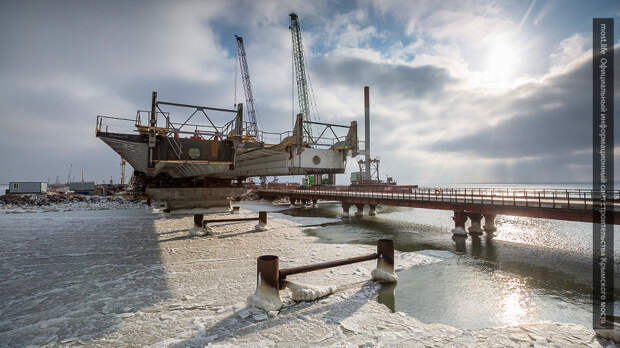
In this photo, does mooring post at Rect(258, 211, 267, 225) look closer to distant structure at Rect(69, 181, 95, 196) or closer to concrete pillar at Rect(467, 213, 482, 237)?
concrete pillar at Rect(467, 213, 482, 237)

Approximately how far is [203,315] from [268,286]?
1704 mm

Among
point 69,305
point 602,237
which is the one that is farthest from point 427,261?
point 602,237

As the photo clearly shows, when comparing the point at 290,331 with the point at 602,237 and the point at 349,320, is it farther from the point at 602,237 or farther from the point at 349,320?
the point at 602,237

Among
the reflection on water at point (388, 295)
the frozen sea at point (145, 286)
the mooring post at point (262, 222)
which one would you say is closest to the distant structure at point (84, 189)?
the frozen sea at point (145, 286)

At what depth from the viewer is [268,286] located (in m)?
6.78

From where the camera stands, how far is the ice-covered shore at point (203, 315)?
18.1ft

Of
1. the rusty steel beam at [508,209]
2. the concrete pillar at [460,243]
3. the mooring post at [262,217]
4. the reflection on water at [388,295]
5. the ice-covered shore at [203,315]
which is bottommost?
the concrete pillar at [460,243]

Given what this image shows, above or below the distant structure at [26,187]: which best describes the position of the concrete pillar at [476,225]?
below

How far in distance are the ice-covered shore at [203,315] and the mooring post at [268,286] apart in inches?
8.5

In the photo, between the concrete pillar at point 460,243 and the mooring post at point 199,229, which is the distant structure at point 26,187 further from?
the concrete pillar at point 460,243

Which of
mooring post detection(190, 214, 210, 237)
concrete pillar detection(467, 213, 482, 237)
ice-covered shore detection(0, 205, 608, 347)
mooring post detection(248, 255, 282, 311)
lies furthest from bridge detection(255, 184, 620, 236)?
mooring post detection(248, 255, 282, 311)

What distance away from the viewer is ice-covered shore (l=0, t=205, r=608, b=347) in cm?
553

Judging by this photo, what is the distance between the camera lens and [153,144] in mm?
13820

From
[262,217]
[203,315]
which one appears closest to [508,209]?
[262,217]
